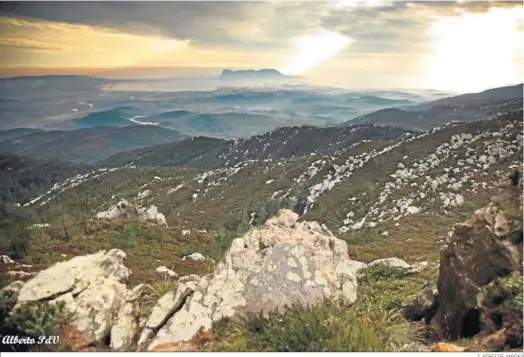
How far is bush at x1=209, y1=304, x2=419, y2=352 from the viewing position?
666cm

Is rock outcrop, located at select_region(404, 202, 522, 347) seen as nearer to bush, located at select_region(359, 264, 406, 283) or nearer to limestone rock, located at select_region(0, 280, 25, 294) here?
bush, located at select_region(359, 264, 406, 283)

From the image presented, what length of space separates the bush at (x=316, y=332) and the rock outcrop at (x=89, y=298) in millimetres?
1619

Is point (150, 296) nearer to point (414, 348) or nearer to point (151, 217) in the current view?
point (414, 348)

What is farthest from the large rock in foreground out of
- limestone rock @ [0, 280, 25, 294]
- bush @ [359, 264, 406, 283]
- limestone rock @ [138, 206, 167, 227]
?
limestone rock @ [138, 206, 167, 227]

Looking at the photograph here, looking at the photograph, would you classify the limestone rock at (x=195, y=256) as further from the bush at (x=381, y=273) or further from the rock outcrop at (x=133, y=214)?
the rock outcrop at (x=133, y=214)

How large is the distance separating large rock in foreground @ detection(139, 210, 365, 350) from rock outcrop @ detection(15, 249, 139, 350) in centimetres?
50

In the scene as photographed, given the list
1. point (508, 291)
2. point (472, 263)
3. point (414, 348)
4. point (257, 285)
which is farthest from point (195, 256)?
point (508, 291)

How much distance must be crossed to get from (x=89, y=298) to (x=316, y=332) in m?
3.73

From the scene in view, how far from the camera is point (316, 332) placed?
264 inches

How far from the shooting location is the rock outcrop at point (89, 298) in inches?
296

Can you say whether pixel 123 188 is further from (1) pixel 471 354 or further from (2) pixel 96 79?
(1) pixel 471 354

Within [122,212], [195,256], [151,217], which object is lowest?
[122,212]

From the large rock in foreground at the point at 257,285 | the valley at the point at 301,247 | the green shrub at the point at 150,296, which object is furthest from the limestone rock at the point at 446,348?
the green shrub at the point at 150,296

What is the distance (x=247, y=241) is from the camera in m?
8.15
